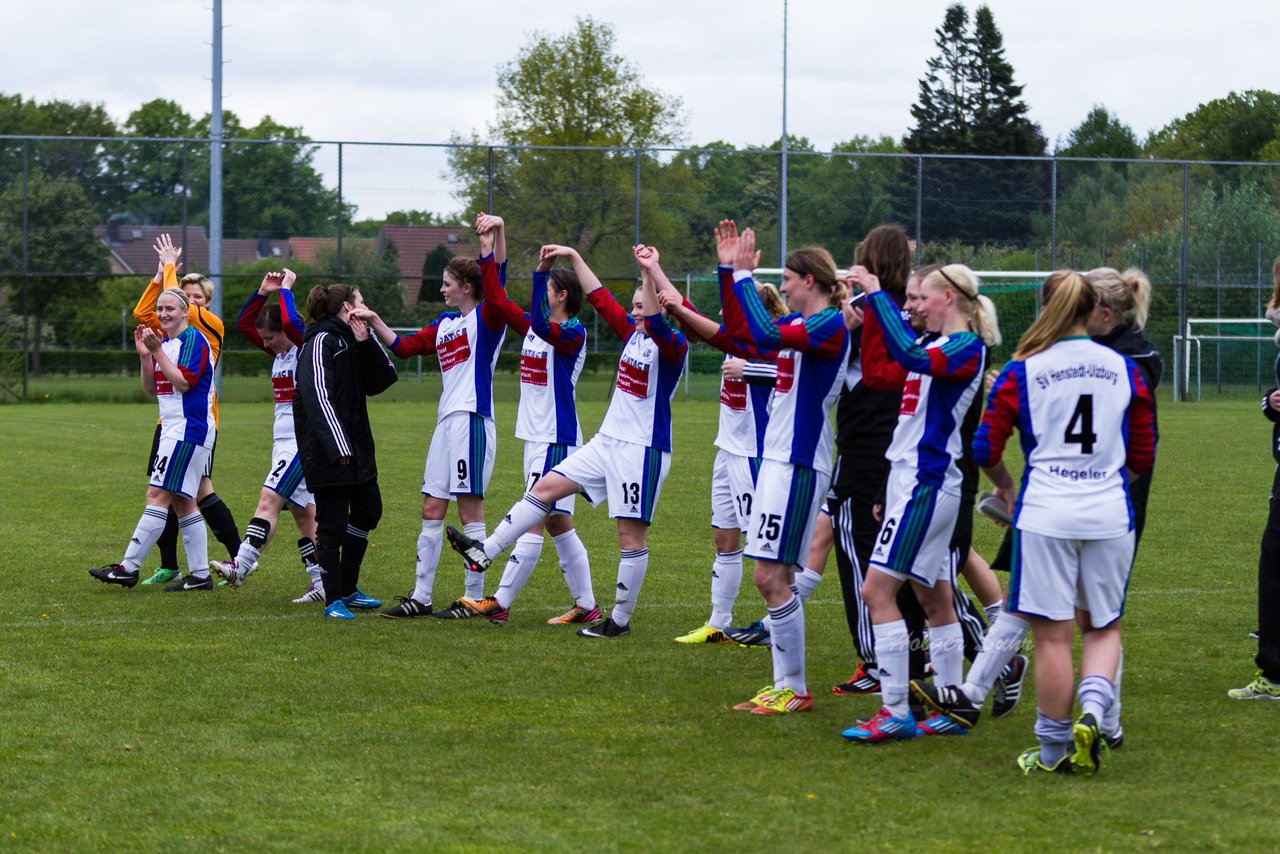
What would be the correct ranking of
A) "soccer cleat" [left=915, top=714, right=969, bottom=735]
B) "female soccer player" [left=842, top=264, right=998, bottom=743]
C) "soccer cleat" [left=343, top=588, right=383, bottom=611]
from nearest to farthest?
"female soccer player" [left=842, top=264, right=998, bottom=743] → "soccer cleat" [left=915, top=714, right=969, bottom=735] → "soccer cleat" [left=343, top=588, right=383, bottom=611]

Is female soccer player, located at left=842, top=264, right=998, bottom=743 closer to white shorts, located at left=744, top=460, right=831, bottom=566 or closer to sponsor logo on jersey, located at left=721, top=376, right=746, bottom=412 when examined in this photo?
white shorts, located at left=744, top=460, right=831, bottom=566

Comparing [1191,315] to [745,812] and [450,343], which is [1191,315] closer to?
[450,343]

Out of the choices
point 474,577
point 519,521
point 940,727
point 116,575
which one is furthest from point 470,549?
point 116,575

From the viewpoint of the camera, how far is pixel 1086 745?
5.04m

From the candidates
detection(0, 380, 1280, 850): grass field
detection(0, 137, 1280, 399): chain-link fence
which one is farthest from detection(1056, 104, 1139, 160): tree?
detection(0, 380, 1280, 850): grass field

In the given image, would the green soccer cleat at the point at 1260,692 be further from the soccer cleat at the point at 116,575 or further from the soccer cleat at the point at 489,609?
the soccer cleat at the point at 116,575

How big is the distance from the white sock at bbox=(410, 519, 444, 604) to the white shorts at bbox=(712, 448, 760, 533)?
1.62 meters

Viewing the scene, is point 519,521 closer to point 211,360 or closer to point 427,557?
point 427,557

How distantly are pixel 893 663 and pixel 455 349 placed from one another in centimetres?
378

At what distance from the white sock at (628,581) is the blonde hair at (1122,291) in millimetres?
2968

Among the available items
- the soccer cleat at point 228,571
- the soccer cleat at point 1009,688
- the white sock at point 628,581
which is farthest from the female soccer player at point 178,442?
the soccer cleat at point 1009,688

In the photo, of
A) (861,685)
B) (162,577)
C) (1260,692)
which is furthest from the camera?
(162,577)

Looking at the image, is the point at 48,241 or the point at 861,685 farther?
the point at 48,241

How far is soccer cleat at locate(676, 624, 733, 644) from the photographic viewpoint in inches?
307
